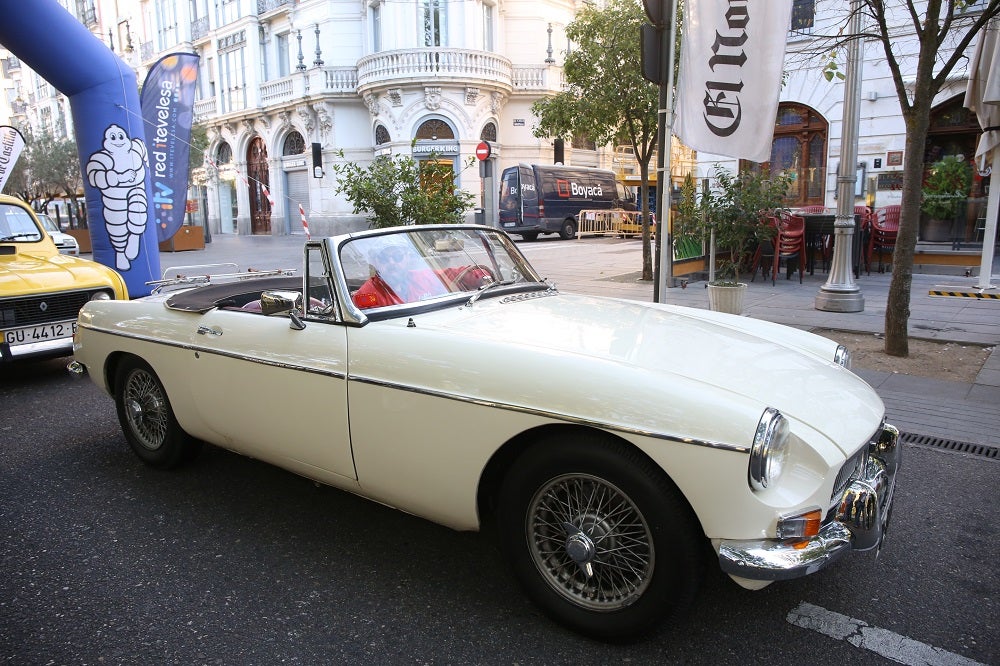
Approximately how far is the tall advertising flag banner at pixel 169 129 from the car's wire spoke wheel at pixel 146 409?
342 inches

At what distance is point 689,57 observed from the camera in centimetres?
645

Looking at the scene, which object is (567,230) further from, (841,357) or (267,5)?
(841,357)

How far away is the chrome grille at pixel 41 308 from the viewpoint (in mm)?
6023

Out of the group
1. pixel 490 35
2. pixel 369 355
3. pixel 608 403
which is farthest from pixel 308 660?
pixel 490 35

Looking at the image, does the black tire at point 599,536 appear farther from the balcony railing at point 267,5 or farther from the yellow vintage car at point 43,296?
the balcony railing at point 267,5

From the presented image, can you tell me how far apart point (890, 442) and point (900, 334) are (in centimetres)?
442

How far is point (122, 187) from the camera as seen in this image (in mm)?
10133

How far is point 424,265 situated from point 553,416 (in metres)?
1.35

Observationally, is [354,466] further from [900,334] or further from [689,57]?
[900,334]

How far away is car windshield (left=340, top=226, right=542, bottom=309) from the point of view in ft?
10.8

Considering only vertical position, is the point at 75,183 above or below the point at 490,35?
below

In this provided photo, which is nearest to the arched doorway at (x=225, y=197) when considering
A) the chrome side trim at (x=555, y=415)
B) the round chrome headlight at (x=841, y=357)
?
the chrome side trim at (x=555, y=415)

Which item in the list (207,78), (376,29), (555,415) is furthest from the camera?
(207,78)

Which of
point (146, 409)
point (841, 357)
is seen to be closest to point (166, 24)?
point (146, 409)
